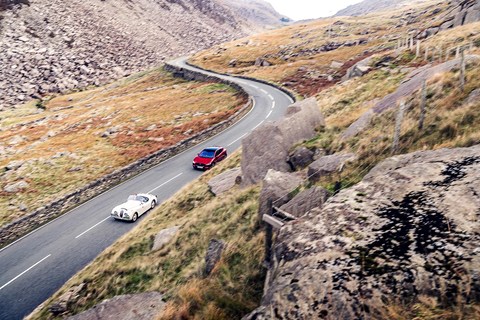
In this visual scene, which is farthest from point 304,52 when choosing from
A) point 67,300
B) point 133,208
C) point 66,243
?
point 67,300

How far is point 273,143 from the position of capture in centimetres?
1727

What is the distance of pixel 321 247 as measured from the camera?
5.80 m

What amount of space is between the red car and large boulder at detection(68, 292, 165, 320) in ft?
63.4

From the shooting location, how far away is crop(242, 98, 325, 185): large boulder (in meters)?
16.9

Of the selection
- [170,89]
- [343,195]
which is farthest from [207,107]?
[343,195]

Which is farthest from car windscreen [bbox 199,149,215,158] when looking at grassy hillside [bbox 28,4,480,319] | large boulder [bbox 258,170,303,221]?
large boulder [bbox 258,170,303,221]

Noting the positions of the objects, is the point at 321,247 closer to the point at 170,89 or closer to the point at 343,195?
the point at 343,195

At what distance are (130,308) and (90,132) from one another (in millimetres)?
42479

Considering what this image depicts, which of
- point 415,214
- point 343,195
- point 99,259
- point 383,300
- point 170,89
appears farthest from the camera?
point 170,89

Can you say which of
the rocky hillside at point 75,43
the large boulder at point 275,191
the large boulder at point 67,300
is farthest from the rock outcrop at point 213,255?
the rocky hillside at point 75,43

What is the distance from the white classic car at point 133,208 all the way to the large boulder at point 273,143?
1010cm

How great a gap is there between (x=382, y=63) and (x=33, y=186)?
37.9 metres

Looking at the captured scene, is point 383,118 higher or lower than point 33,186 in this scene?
higher

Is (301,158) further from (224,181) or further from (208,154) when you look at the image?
(208,154)
